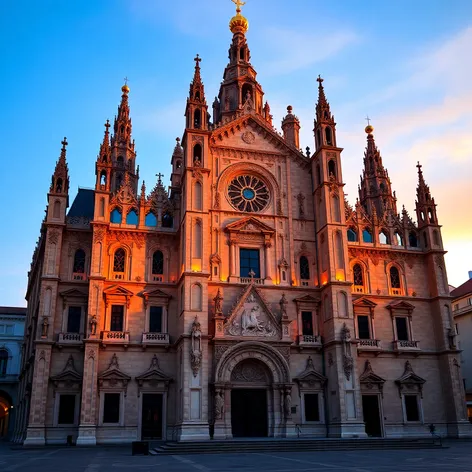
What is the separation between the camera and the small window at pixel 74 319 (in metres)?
38.1

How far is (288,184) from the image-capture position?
4428 cm

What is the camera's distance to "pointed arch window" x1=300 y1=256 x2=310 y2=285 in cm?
4203

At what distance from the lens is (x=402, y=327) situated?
4344 cm

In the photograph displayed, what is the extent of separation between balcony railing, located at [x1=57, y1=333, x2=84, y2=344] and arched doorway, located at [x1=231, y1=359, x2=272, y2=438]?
430 inches

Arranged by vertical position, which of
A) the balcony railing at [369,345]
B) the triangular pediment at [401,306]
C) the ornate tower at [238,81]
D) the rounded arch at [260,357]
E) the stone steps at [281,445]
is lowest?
the stone steps at [281,445]

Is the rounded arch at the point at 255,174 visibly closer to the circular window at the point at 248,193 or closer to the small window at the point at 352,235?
the circular window at the point at 248,193

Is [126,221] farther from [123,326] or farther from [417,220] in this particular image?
[417,220]

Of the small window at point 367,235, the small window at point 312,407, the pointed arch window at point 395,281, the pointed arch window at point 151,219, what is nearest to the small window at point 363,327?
the pointed arch window at point 395,281

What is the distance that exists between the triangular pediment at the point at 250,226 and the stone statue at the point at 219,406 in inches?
479

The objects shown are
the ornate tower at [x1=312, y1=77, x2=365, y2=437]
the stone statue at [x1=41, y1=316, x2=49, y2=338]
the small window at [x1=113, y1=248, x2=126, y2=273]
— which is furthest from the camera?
the small window at [x1=113, y1=248, x2=126, y2=273]

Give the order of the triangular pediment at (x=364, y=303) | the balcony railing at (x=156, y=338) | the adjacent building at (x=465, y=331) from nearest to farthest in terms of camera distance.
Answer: the balcony railing at (x=156, y=338), the triangular pediment at (x=364, y=303), the adjacent building at (x=465, y=331)

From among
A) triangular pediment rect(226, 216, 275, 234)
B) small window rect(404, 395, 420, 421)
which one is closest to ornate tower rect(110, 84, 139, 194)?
triangular pediment rect(226, 216, 275, 234)

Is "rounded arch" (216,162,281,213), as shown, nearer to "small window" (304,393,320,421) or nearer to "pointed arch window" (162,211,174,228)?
"pointed arch window" (162,211,174,228)

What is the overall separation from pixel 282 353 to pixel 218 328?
5.01m
